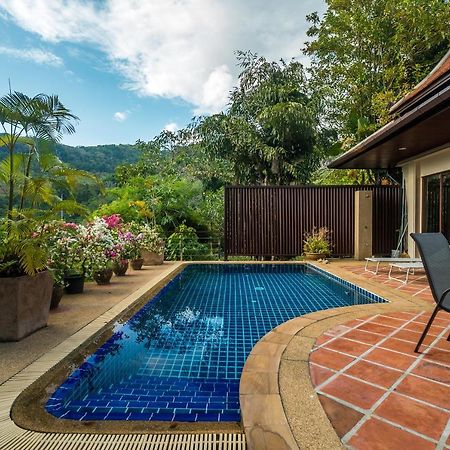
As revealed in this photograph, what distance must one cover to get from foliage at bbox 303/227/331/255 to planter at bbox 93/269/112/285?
5.56 metres

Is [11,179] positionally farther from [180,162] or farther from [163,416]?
[180,162]

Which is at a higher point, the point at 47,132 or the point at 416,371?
the point at 47,132

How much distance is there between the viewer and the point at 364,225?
31.1 feet

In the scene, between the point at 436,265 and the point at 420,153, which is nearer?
the point at 436,265

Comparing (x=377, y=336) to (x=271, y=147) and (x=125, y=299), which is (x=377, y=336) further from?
(x=271, y=147)

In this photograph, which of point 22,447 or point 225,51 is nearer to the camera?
point 22,447

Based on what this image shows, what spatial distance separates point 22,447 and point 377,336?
280 centimetres

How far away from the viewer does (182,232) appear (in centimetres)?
1095

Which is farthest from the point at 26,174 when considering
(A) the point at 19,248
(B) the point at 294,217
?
(B) the point at 294,217

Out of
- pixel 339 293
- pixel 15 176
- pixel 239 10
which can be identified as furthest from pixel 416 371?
pixel 239 10

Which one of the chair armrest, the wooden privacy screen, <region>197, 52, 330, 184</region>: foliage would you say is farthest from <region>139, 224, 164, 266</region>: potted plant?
<region>197, 52, 330, 184</region>: foliage

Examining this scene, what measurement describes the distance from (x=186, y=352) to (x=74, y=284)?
282 cm

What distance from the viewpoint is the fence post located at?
373 inches

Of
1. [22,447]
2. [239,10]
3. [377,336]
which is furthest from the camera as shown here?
[239,10]
